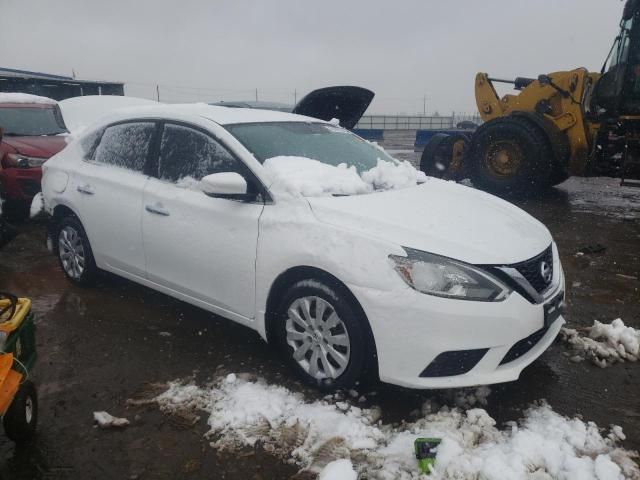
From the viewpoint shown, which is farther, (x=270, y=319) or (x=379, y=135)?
(x=379, y=135)

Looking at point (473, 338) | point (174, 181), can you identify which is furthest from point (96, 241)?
point (473, 338)

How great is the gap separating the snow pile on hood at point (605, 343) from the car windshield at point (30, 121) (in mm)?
7839

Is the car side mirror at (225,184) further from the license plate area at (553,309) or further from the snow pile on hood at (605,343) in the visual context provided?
the snow pile on hood at (605,343)

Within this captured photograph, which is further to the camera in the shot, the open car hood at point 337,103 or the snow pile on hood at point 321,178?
the open car hood at point 337,103

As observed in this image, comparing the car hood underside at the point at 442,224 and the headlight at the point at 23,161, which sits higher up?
the car hood underside at the point at 442,224

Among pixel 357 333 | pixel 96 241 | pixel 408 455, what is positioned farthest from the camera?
pixel 96 241

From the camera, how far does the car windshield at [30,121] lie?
25.4ft

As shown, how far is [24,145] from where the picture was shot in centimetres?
701

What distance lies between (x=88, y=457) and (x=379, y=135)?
1034 inches

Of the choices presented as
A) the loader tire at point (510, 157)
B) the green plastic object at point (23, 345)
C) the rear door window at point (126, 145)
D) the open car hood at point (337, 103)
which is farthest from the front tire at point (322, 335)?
the loader tire at point (510, 157)

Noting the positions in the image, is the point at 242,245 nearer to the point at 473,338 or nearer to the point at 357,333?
the point at 357,333

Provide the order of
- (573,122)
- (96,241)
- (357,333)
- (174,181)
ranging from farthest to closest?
(573,122), (96,241), (174,181), (357,333)

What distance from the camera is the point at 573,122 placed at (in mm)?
8789

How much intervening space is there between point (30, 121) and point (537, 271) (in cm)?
803
